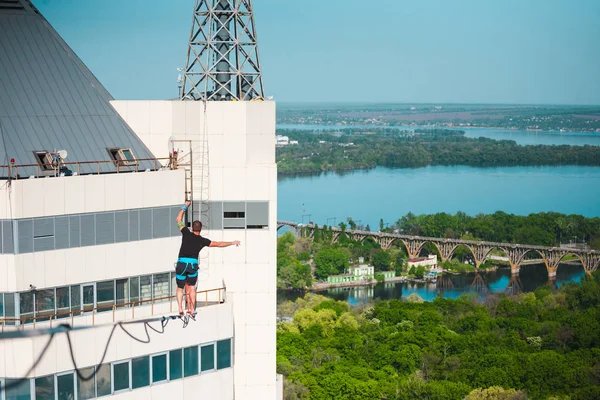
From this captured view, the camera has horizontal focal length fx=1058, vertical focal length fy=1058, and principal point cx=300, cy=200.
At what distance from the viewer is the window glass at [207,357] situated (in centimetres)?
2378

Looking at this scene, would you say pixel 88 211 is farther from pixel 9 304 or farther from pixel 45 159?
pixel 9 304

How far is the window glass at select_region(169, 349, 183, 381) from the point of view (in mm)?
23125

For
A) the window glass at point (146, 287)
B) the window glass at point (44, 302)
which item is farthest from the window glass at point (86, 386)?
the window glass at point (146, 287)

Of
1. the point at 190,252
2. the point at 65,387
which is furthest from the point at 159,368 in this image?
the point at 190,252

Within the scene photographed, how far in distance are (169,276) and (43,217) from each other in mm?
3945

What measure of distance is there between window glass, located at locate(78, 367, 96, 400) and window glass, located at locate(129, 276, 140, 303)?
273 cm

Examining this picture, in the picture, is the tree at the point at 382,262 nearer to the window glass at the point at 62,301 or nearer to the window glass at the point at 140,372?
the window glass at the point at 140,372

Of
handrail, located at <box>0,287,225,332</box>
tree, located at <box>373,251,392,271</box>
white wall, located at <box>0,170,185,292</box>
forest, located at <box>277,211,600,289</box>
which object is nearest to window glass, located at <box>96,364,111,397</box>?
handrail, located at <box>0,287,225,332</box>

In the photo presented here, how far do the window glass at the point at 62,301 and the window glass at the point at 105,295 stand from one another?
808 mm

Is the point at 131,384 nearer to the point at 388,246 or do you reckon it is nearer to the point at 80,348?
the point at 80,348

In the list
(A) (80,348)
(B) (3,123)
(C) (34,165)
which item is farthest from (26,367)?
(B) (3,123)

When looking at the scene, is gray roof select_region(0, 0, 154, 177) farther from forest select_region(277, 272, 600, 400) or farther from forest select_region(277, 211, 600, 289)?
forest select_region(277, 211, 600, 289)

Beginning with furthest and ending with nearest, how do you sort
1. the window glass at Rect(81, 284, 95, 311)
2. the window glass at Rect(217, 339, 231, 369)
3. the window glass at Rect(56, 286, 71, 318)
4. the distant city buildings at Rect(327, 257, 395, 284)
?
the distant city buildings at Rect(327, 257, 395, 284)
the window glass at Rect(217, 339, 231, 369)
the window glass at Rect(81, 284, 95, 311)
the window glass at Rect(56, 286, 71, 318)

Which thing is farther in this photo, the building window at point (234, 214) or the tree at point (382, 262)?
the tree at point (382, 262)
